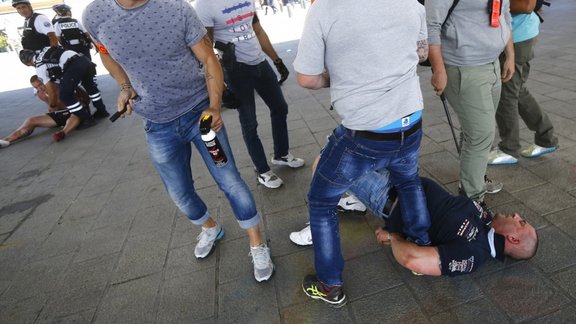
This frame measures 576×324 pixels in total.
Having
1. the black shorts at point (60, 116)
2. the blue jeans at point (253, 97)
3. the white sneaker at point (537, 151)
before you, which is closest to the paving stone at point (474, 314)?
the white sneaker at point (537, 151)

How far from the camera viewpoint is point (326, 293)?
6.11ft

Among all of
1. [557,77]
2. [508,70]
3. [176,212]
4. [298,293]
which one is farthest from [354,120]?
[557,77]

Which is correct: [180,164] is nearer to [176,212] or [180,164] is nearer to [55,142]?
[176,212]

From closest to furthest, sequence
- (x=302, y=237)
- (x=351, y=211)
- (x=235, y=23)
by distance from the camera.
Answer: (x=302, y=237) < (x=351, y=211) < (x=235, y=23)

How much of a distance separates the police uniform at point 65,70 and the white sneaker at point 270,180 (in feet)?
14.3

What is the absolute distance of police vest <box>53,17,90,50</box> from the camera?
6.58 metres

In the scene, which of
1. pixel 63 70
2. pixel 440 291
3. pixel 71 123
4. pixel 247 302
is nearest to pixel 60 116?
pixel 71 123

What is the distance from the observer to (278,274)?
2186 mm

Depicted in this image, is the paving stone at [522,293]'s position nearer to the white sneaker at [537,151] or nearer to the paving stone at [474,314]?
the paving stone at [474,314]

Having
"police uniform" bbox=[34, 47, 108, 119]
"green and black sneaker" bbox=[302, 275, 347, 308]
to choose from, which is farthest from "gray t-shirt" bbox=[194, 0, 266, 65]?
"police uniform" bbox=[34, 47, 108, 119]

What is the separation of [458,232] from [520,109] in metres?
1.62

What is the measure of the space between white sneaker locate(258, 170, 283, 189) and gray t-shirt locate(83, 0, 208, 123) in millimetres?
1283

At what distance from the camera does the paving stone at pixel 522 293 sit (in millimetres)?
1697

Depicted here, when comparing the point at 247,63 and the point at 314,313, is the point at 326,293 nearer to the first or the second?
the point at 314,313
